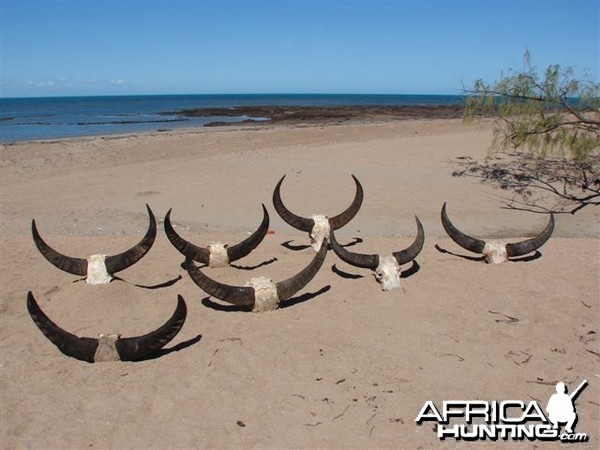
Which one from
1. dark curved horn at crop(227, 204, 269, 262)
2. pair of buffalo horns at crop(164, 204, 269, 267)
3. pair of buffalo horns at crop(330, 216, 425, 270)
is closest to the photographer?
pair of buffalo horns at crop(330, 216, 425, 270)

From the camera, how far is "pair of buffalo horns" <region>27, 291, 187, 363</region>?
14.9ft

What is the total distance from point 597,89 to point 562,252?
5.05m

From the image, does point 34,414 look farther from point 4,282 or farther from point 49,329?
point 4,282

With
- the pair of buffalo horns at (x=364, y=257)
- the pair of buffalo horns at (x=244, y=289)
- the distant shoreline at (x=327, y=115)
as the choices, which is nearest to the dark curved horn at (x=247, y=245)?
the pair of buffalo horns at (x=364, y=257)

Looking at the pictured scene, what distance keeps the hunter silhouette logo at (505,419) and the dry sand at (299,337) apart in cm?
9

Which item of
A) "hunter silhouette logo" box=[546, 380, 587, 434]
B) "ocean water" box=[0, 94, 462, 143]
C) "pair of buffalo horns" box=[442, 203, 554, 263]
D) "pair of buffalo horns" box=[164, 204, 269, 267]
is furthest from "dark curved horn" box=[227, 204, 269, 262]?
"ocean water" box=[0, 94, 462, 143]

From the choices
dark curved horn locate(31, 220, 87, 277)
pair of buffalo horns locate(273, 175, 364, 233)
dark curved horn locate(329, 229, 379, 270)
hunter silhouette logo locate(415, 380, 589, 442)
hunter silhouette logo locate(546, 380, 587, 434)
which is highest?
pair of buffalo horns locate(273, 175, 364, 233)

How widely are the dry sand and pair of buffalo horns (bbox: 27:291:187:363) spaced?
124mm

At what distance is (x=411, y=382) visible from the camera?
4180 mm

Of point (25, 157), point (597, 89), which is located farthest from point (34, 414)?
point (25, 157)

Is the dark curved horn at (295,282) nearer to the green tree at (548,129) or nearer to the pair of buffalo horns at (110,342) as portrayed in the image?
the pair of buffalo horns at (110,342)

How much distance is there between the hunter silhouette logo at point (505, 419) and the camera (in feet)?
11.8

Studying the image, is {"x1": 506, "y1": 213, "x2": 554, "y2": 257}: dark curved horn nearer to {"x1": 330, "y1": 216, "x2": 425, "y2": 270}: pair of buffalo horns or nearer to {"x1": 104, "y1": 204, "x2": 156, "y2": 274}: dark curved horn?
{"x1": 330, "y1": 216, "x2": 425, "y2": 270}: pair of buffalo horns

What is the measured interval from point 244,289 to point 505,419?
9.66 feet
